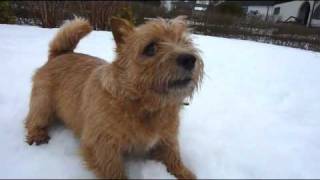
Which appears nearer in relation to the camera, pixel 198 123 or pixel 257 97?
pixel 198 123

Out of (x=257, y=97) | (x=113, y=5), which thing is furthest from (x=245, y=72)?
(x=113, y=5)

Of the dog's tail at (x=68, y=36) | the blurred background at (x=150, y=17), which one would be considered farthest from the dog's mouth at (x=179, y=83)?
the blurred background at (x=150, y=17)

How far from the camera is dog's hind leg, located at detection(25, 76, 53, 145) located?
3.41 m

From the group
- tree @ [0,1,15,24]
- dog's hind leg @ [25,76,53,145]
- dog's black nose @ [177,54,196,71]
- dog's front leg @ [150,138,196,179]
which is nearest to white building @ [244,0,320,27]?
tree @ [0,1,15,24]

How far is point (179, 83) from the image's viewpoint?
253 centimetres

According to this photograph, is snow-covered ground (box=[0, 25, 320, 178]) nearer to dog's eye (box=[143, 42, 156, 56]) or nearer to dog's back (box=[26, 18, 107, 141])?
dog's back (box=[26, 18, 107, 141])

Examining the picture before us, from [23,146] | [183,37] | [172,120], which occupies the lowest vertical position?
[23,146]

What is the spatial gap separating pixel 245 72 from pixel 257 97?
154 cm

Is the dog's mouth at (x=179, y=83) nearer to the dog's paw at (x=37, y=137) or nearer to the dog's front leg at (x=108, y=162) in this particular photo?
the dog's front leg at (x=108, y=162)

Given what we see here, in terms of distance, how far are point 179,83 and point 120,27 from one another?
0.69 m

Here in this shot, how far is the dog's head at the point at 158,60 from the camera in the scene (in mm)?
2459

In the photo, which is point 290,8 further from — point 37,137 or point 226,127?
point 37,137

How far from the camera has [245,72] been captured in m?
6.66

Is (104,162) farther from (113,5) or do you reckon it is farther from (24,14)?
(24,14)
